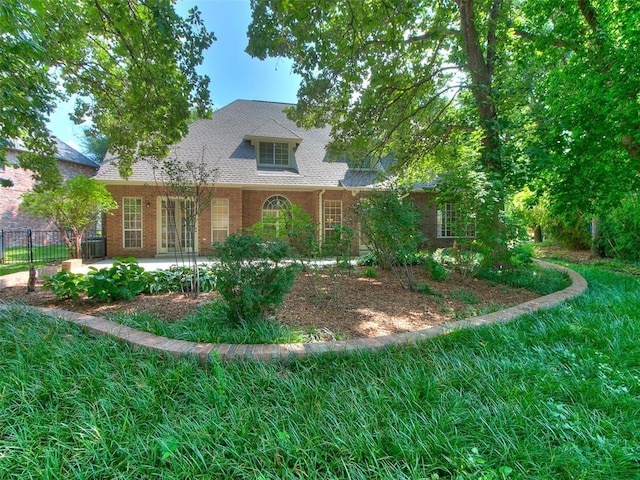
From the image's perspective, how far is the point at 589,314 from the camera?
399 cm

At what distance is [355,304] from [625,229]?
11296 millimetres

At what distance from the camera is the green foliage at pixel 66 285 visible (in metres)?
4.58

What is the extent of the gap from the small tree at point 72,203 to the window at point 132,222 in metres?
1.36

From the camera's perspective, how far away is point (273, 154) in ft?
44.4

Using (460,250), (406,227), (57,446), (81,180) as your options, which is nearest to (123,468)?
(57,446)

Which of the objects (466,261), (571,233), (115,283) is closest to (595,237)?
(571,233)

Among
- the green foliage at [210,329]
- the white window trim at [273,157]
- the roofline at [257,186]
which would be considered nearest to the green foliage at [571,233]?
the roofline at [257,186]

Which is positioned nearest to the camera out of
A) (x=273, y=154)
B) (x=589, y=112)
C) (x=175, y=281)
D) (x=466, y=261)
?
(x=175, y=281)

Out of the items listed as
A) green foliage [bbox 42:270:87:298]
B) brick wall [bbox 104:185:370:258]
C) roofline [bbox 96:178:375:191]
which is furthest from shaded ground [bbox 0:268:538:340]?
roofline [bbox 96:178:375:191]

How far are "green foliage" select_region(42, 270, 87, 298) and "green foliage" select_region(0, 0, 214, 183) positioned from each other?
86.4 inches

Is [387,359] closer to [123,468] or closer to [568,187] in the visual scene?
[123,468]

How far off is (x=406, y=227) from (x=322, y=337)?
2.66 meters

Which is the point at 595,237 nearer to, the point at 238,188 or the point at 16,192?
the point at 238,188

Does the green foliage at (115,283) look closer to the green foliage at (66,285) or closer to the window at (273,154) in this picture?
the green foliage at (66,285)
